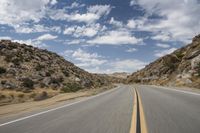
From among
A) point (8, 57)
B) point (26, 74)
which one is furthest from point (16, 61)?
point (26, 74)

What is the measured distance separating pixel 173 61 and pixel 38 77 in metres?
55.2

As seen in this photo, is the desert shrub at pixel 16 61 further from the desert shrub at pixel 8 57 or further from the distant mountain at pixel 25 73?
the desert shrub at pixel 8 57

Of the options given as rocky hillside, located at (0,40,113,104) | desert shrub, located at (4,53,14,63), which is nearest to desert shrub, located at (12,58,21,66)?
rocky hillside, located at (0,40,113,104)

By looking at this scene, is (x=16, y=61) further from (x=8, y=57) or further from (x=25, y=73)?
(x=25, y=73)

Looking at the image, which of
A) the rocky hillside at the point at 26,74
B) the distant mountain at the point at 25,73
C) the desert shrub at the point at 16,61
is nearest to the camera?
the rocky hillside at the point at 26,74

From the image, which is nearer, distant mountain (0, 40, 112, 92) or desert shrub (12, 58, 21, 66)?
distant mountain (0, 40, 112, 92)

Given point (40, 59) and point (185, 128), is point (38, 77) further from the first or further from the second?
point (185, 128)

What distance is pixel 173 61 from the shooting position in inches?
3755

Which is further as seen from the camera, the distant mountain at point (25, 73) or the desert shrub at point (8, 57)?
the desert shrub at point (8, 57)

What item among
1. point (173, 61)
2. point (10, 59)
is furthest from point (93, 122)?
point (173, 61)

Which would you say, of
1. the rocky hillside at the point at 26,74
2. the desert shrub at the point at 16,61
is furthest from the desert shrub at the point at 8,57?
the desert shrub at the point at 16,61

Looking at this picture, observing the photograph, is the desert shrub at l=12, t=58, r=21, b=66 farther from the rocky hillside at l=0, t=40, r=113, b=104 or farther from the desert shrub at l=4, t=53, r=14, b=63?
the desert shrub at l=4, t=53, r=14, b=63

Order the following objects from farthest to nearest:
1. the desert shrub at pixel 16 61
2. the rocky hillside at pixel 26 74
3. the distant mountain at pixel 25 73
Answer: the desert shrub at pixel 16 61 → the distant mountain at pixel 25 73 → the rocky hillside at pixel 26 74

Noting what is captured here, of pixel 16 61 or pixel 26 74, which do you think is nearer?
pixel 26 74
